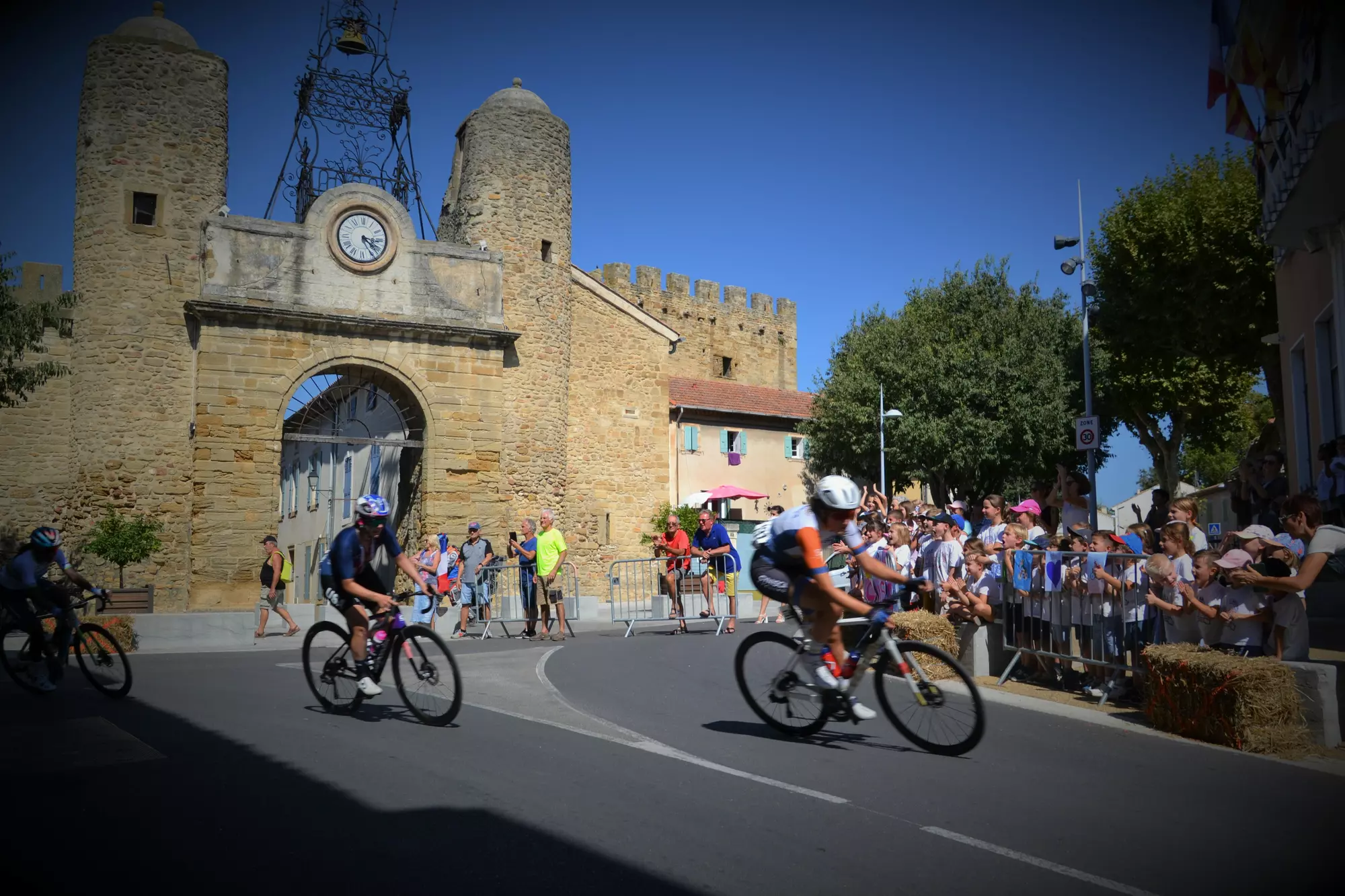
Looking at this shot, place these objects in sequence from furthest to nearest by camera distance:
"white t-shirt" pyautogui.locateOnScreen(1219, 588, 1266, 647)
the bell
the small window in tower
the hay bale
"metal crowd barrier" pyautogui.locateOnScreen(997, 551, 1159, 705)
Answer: the bell
the small window in tower
"metal crowd barrier" pyautogui.locateOnScreen(997, 551, 1159, 705)
"white t-shirt" pyautogui.locateOnScreen(1219, 588, 1266, 647)
the hay bale

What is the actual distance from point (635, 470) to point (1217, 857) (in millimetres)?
30928

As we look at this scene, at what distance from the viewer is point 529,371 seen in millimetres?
30266

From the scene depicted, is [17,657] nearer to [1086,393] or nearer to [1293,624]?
[1293,624]

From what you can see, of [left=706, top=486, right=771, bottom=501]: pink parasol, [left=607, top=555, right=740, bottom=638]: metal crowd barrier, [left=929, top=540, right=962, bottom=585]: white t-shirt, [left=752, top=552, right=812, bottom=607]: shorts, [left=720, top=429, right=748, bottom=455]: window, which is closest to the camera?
[left=752, top=552, right=812, bottom=607]: shorts

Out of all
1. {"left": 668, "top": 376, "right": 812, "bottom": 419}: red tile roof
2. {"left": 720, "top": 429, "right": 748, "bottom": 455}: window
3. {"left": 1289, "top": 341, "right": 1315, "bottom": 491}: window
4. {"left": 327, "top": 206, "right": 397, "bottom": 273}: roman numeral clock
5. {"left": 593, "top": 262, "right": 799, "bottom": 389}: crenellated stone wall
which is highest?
{"left": 593, "top": 262, "right": 799, "bottom": 389}: crenellated stone wall

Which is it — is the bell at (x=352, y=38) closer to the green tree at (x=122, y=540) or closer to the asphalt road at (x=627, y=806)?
the green tree at (x=122, y=540)

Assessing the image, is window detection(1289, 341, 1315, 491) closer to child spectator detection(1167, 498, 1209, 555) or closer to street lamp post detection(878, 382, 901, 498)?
child spectator detection(1167, 498, 1209, 555)

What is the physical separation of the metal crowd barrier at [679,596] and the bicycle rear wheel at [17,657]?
8977 mm

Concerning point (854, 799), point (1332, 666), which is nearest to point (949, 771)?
point (854, 799)

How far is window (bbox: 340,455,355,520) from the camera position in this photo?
36.2m

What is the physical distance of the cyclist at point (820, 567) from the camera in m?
6.82

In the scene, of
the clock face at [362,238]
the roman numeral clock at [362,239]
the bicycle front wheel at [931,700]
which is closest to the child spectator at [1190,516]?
the bicycle front wheel at [931,700]

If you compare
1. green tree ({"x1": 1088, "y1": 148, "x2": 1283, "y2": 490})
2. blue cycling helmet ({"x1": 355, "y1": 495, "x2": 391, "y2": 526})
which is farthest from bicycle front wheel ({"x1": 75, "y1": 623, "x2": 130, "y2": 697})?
green tree ({"x1": 1088, "y1": 148, "x2": 1283, "y2": 490})

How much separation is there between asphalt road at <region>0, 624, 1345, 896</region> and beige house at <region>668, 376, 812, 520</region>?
111 ft
